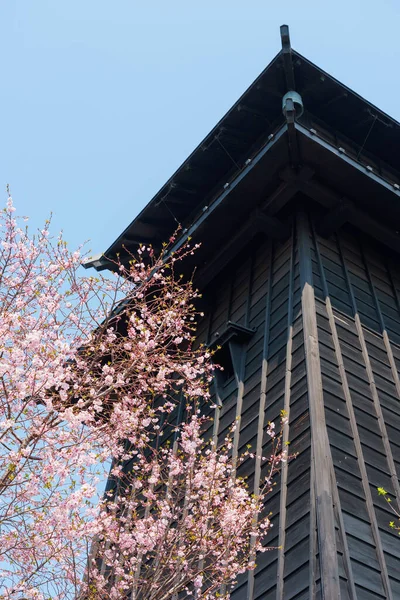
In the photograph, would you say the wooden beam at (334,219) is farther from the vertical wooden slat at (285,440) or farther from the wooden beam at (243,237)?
the vertical wooden slat at (285,440)

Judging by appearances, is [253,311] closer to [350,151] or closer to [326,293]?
[326,293]

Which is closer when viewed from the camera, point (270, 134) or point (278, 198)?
point (278, 198)

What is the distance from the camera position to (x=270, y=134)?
1739 cm

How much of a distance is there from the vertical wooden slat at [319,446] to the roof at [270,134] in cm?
432

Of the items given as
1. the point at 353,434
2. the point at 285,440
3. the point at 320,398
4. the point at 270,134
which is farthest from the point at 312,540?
the point at 270,134

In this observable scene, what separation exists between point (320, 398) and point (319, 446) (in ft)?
3.09

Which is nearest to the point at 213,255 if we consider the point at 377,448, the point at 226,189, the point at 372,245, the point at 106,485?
the point at 226,189

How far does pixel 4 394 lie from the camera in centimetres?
889

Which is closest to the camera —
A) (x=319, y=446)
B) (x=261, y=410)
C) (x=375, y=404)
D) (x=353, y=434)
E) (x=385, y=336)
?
(x=319, y=446)

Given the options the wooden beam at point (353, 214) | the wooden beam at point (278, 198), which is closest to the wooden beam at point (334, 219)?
the wooden beam at point (353, 214)

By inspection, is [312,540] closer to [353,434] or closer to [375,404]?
[353,434]

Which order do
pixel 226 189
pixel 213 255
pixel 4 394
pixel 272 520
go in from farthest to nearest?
pixel 213 255 < pixel 226 189 < pixel 272 520 < pixel 4 394

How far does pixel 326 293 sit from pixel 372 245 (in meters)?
3.62

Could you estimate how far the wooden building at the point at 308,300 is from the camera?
993 cm
